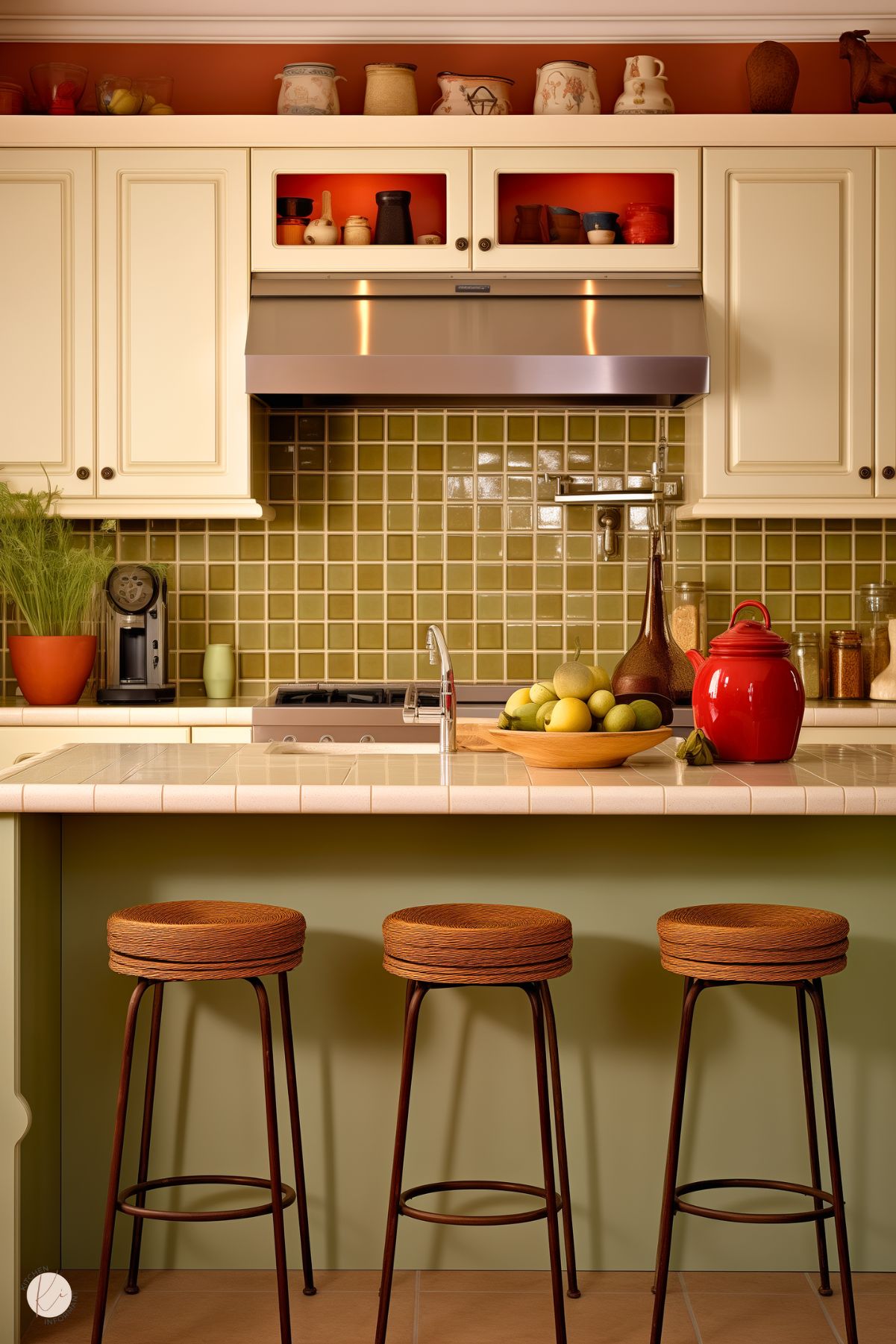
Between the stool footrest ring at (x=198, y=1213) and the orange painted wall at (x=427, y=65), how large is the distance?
3091 millimetres

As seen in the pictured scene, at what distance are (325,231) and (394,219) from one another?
0.64 ft

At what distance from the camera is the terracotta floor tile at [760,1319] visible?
2080mm

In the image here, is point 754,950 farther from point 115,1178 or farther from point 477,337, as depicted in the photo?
point 477,337

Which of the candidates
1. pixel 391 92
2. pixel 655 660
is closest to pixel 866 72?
pixel 391 92

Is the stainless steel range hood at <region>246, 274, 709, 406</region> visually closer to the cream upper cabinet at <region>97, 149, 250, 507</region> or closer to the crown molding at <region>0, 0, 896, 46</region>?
the cream upper cabinet at <region>97, 149, 250, 507</region>

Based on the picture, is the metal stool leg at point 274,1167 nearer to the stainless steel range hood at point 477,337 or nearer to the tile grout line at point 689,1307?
the tile grout line at point 689,1307

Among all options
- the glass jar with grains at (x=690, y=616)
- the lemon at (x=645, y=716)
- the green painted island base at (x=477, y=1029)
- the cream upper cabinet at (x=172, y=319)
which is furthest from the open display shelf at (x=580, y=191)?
the green painted island base at (x=477, y=1029)

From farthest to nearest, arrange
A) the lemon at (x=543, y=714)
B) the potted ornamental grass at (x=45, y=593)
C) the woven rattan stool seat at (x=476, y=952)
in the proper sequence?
the potted ornamental grass at (x=45, y=593)
the lemon at (x=543, y=714)
the woven rattan stool seat at (x=476, y=952)

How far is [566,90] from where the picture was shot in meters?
3.67

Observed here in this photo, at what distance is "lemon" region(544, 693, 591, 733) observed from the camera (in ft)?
7.23

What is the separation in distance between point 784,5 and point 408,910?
3.16 meters

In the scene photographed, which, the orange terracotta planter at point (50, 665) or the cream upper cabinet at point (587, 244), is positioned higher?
A: the cream upper cabinet at point (587, 244)

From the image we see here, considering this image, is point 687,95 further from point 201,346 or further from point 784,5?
point 201,346

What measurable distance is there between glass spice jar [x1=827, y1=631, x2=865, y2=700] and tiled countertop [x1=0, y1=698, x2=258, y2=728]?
1.72 meters
